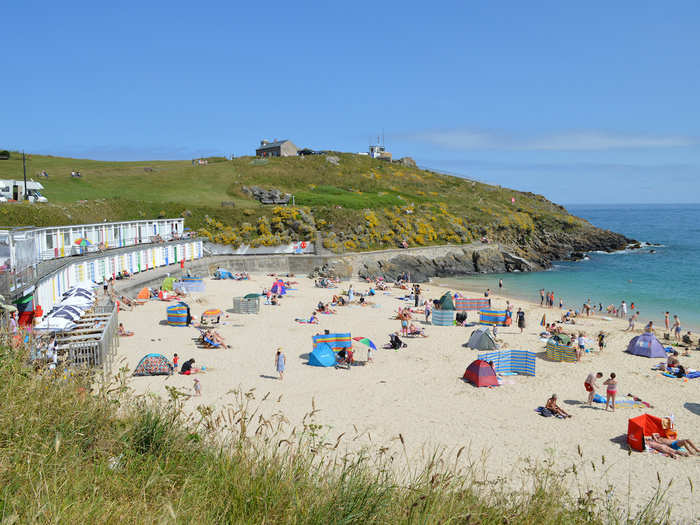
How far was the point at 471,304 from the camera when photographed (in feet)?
82.9

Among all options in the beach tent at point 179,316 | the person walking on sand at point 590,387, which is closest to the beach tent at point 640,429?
the person walking on sand at point 590,387

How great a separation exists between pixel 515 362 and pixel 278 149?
70.7 metres

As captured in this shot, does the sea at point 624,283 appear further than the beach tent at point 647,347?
Yes

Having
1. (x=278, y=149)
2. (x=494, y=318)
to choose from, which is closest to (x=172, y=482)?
(x=494, y=318)

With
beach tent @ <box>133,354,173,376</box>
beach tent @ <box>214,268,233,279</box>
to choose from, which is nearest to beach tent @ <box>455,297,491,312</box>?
beach tent @ <box>133,354,173,376</box>

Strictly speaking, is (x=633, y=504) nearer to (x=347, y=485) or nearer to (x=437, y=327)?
(x=347, y=485)

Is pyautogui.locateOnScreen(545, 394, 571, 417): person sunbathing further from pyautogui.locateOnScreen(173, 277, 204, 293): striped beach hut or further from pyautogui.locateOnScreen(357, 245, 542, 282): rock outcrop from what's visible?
pyautogui.locateOnScreen(357, 245, 542, 282): rock outcrop

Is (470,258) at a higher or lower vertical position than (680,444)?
higher

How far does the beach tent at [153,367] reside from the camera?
13.2m

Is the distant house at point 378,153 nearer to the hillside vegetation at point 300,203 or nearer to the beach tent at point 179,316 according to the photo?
the hillside vegetation at point 300,203

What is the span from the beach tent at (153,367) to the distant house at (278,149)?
69148 millimetres

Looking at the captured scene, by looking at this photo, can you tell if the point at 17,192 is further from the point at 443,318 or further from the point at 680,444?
the point at 680,444

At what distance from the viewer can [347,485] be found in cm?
364

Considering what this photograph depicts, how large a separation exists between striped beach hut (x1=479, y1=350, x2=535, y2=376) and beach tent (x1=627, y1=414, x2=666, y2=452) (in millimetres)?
4691
